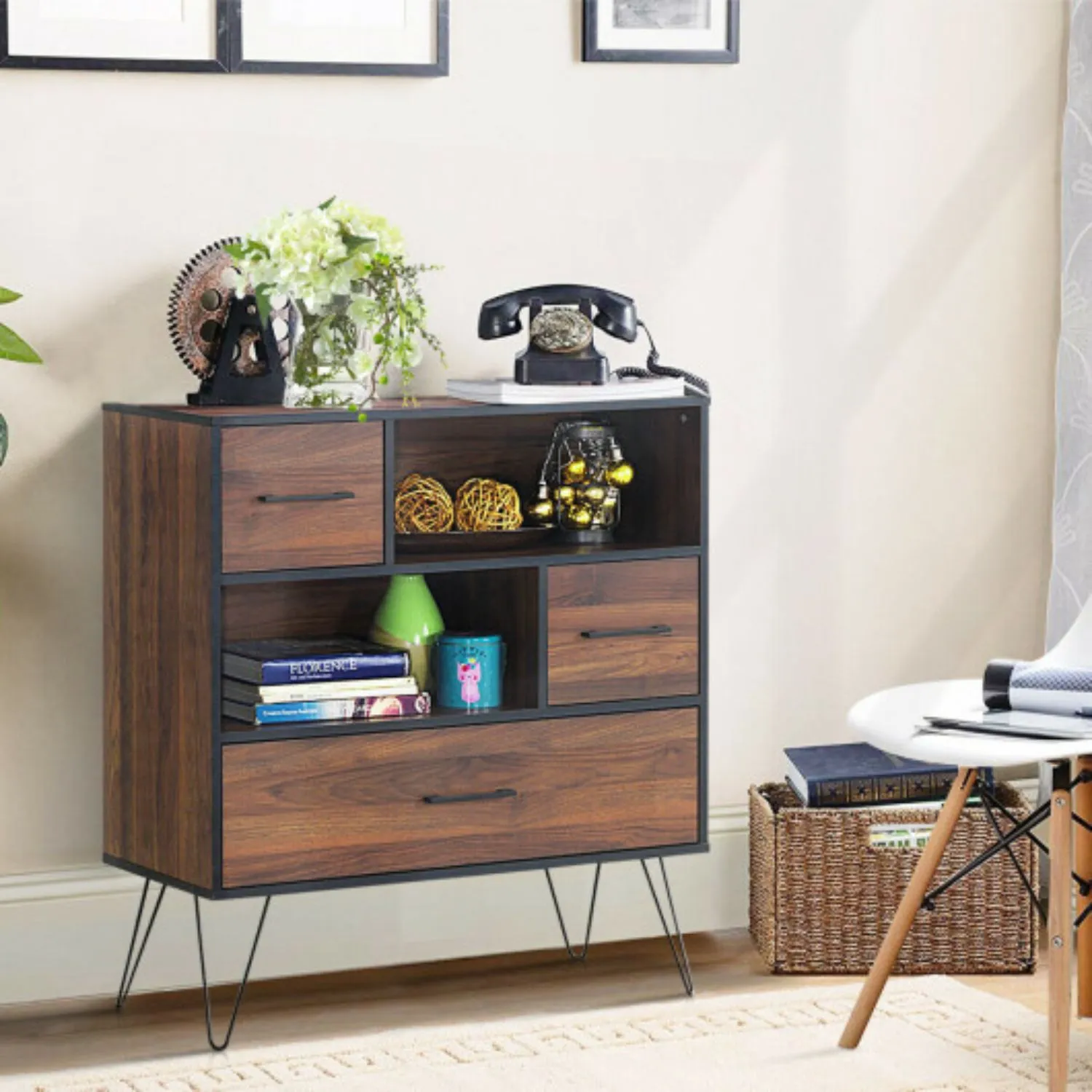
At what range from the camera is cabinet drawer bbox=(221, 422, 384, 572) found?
8.92 feet

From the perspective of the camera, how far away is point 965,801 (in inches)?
109

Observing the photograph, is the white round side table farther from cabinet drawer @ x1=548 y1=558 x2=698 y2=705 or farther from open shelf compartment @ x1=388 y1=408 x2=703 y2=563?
open shelf compartment @ x1=388 y1=408 x2=703 y2=563

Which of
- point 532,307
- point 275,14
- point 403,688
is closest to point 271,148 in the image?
point 275,14

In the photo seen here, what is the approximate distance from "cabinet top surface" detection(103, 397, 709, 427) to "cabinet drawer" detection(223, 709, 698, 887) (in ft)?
1.48

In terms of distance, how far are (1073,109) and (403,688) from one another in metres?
1.64

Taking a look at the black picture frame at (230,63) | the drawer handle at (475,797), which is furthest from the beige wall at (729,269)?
the drawer handle at (475,797)

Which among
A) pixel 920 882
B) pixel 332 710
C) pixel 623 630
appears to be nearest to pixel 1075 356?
pixel 623 630

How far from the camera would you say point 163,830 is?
9.41 ft

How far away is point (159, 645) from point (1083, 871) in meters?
1.36

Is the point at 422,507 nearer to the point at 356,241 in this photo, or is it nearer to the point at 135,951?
the point at 356,241

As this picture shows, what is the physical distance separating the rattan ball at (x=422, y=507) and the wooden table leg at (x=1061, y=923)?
39.3 inches

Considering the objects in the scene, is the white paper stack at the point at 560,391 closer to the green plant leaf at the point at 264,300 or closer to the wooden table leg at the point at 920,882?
the green plant leaf at the point at 264,300

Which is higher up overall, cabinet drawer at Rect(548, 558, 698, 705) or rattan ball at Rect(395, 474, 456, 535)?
rattan ball at Rect(395, 474, 456, 535)

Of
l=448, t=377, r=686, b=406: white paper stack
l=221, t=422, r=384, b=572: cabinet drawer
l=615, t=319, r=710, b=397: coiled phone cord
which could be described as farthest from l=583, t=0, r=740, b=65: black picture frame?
l=221, t=422, r=384, b=572: cabinet drawer
